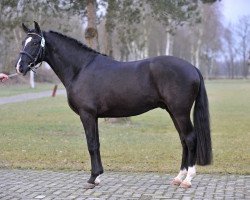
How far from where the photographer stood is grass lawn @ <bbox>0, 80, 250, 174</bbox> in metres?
9.73

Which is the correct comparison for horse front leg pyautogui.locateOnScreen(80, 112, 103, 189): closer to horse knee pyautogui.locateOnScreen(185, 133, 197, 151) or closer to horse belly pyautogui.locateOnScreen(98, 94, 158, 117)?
horse belly pyautogui.locateOnScreen(98, 94, 158, 117)

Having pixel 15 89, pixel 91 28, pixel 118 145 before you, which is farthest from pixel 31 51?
pixel 15 89

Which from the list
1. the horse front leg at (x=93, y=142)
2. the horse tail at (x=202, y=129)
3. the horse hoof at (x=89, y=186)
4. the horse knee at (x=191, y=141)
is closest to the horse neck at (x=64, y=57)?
the horse front leg at (x=93, y=142)

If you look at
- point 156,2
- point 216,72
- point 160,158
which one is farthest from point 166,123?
point 216,72

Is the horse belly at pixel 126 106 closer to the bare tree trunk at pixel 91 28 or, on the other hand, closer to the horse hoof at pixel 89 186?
the horse hoof at pixel 89 186

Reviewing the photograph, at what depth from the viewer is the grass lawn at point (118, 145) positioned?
31.9ft

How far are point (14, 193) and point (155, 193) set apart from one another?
211cm

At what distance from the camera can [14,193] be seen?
7227 mm

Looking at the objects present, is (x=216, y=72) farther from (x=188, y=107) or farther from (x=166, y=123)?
(x=188, y=107)

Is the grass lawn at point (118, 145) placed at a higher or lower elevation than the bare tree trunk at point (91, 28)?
lower

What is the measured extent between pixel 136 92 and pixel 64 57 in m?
1.41

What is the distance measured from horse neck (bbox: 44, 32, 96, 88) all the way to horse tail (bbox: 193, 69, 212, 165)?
1912 mm

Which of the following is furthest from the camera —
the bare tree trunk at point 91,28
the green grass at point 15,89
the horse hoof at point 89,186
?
the green grass at point 15,89

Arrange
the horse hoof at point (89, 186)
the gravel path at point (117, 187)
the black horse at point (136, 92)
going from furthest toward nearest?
the horse hoof at point (89, 186), the black horse at point (136, 92), the gravel path at point (117, 187)
